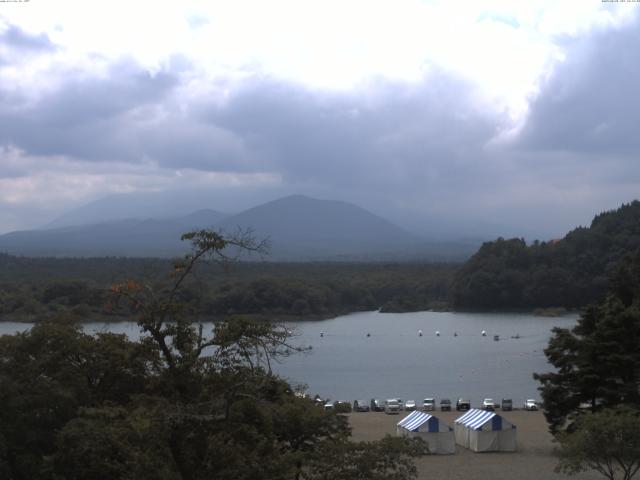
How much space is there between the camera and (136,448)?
5328 millimetres

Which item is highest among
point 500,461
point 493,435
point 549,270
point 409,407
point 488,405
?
point 549,270

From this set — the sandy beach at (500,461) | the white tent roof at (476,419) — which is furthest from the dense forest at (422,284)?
the white tent roof at (476,419)

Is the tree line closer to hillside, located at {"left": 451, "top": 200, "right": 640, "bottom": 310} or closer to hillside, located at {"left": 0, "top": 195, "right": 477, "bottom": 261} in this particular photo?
hillside, located at {"left": 451, "top": 200, "right": 640, "bottom": 310}

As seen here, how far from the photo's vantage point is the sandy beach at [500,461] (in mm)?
13023

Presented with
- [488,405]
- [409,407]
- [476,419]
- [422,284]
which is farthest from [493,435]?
[422,284]

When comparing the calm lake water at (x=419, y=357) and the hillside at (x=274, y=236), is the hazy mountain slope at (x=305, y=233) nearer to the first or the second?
the hillside at (x=274, y=236)

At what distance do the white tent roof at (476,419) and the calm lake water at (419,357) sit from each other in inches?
269

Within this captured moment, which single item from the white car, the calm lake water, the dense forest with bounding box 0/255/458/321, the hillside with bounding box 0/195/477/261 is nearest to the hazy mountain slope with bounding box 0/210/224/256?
the hillside with bounding box 0/195/477/261

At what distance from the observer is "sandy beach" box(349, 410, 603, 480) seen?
13023 millimetres

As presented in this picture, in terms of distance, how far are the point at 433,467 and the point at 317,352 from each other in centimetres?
2033

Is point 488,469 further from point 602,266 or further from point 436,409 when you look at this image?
point 602,266

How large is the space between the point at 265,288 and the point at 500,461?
31827mm

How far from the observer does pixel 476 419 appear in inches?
606

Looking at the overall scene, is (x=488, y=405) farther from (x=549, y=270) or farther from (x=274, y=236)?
(x=274, y=236)
